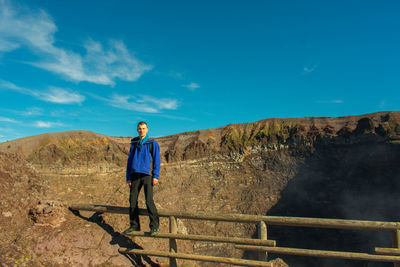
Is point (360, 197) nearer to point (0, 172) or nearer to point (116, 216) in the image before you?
point (116, 216)

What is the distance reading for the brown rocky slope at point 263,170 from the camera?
57.1ft

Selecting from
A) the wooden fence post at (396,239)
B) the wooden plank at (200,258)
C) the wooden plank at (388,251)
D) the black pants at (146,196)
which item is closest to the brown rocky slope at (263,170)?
the wooden plank at (200,258)

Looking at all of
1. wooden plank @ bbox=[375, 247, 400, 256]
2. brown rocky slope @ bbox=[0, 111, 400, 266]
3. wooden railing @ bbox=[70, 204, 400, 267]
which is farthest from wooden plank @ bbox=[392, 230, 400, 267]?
brown rocky slope @ bbox=[0, 111, 400, 266]

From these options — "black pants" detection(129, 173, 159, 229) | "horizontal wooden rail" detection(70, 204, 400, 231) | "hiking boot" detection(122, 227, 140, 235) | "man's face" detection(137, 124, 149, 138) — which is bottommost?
"hiking boot" detection(122, 227, 140, 235)

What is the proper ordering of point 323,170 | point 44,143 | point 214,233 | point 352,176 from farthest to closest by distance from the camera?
1. point 44,143
2. point 323,170
3. point 352,176
4. point 214,233

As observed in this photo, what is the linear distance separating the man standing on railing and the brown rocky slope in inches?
137

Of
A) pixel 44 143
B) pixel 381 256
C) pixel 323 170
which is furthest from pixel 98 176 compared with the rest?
pixel 381 256

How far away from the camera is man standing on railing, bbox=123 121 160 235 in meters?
4.82

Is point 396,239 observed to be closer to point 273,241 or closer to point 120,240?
point 273,241

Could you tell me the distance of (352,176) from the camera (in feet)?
65.6

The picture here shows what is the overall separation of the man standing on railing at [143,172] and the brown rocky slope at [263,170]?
3.47m

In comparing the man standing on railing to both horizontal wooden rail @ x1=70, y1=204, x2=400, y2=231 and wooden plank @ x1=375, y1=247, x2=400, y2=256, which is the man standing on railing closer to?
horizontal wooden rail @ x1=70, y1=204, x2=400, y2=231

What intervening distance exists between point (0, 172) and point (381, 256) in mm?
6925

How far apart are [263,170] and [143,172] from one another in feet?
63.8
